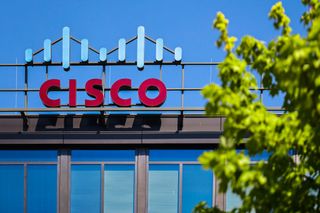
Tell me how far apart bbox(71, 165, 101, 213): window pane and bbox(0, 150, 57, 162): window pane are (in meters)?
0.94

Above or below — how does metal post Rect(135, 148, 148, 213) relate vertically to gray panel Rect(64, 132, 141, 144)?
below

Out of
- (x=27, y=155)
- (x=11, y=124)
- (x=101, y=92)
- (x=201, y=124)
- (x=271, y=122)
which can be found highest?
(x=101, y=92)

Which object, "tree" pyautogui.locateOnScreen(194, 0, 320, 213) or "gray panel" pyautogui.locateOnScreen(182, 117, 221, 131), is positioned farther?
"gray panel" pyautogui.locateOnScreen(182, 117, 221, 131)

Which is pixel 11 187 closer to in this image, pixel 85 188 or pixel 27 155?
pixel 27 155

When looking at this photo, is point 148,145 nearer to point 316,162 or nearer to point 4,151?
point 4,151

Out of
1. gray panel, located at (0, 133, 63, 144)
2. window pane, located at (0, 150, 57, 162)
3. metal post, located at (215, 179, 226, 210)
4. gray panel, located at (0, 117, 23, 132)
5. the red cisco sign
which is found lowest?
metal post, located at (215, 179, 226, 210)

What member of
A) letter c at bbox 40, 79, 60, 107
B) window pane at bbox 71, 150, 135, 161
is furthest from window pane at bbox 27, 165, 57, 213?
letter c at bbox 40, 79, 60, 107

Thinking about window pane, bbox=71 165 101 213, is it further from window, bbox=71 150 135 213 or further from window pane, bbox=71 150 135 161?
window pane, bbox=71 150 135 161

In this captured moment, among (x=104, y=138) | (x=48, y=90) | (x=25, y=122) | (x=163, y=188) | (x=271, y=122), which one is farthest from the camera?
(x=48, y=90)

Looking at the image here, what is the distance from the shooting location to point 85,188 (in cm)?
1711

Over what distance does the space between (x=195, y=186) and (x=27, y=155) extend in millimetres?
6155

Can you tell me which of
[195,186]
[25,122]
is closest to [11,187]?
[25,122]

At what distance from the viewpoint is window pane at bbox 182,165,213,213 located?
1681cm

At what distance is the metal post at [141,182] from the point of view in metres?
16.8
